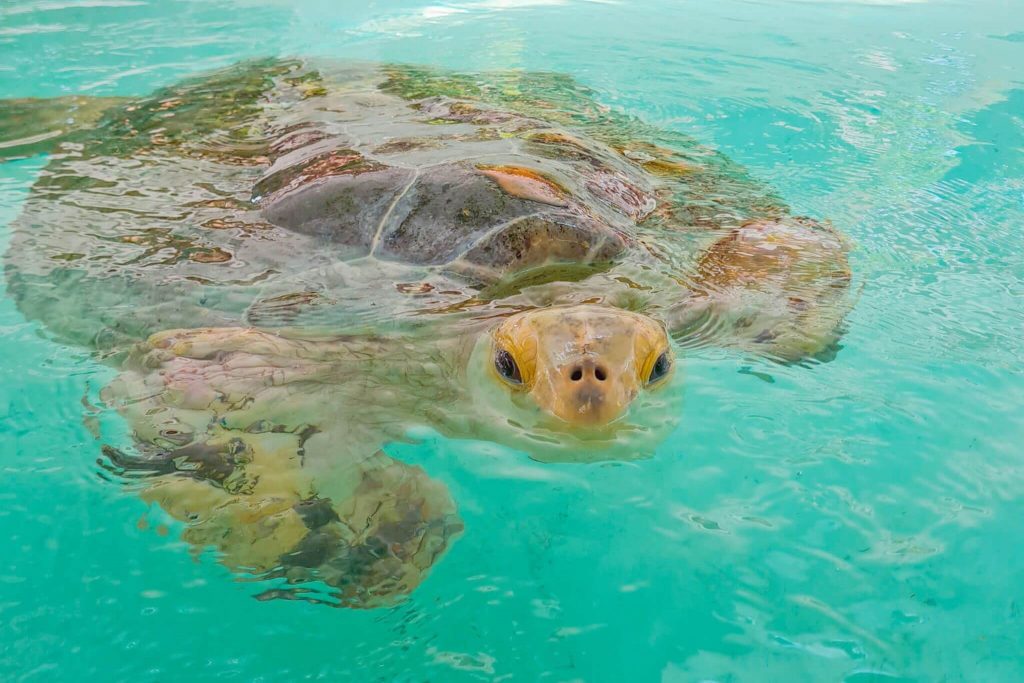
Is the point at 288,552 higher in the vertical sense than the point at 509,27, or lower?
lower

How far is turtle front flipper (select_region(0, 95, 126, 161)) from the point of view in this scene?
478 centimetres

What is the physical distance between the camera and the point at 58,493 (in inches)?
90.0

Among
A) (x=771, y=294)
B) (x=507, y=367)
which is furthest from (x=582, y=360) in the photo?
(x=771, y=294)

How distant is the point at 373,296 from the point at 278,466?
88 cm

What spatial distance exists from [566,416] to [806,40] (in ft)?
27.8

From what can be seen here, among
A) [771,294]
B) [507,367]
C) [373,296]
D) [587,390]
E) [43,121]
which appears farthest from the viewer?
[43,121]

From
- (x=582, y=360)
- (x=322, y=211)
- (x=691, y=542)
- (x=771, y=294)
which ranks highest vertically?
(x=322, y=211)

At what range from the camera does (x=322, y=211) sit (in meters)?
3.42

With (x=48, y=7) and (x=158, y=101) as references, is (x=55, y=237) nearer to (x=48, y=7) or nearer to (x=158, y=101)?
(x=158, y=101)

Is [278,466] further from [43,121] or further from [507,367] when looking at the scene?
[43,121]

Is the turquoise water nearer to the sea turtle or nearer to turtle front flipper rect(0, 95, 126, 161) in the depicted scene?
the sea turtle

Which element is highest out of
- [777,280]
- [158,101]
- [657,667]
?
[158,101]

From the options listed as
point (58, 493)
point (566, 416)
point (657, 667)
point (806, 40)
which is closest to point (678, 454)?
point (566, 416)

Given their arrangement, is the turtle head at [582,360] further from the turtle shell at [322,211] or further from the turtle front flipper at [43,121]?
the turtle front flipper at [43,121]
